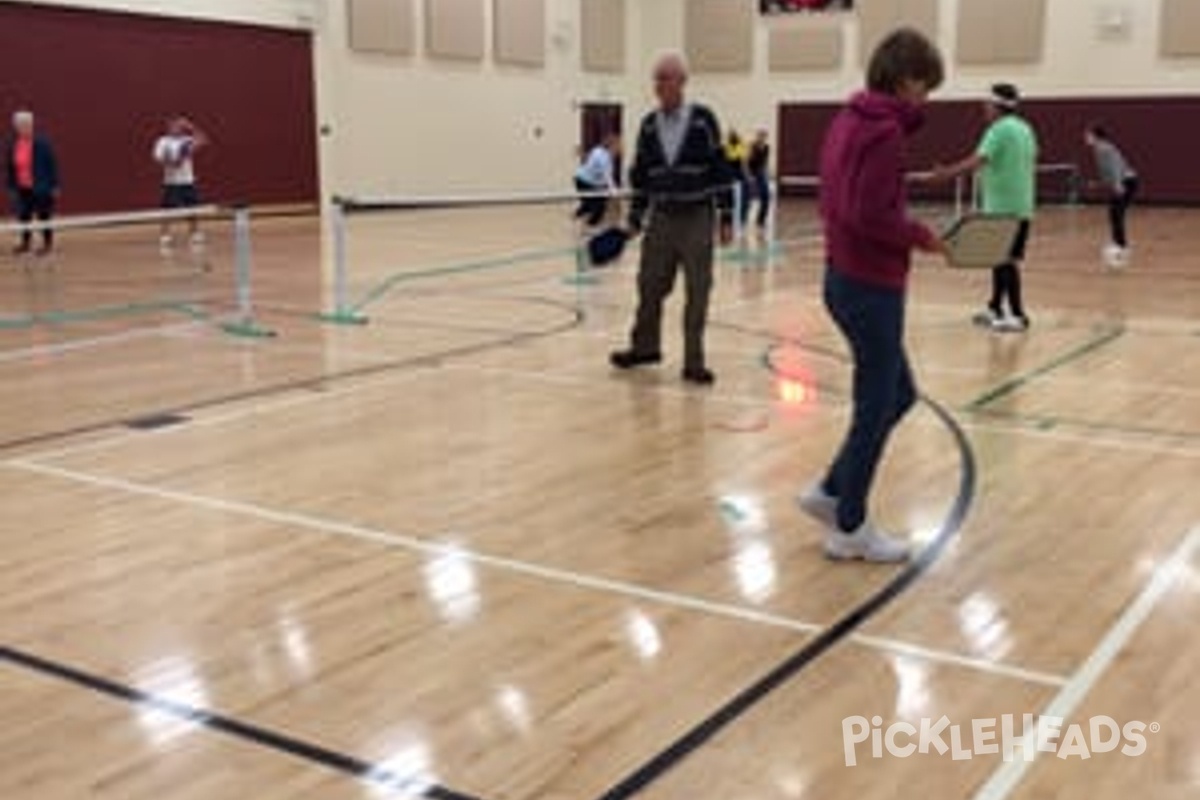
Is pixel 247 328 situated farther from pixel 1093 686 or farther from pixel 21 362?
pixel 1093 686

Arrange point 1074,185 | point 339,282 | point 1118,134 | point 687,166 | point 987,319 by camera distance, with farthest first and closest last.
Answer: point 1074,185 < point 1118,134 < point 339,282 < point 987,319 < point 687,166

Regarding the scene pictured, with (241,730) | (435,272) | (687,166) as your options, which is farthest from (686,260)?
(435,272)

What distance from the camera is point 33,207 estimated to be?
1695 cm

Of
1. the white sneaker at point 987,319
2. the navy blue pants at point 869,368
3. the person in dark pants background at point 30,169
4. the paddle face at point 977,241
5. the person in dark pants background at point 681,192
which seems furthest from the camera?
the person in dark pants background at point 30,169

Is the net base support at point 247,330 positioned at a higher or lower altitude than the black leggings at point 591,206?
lower

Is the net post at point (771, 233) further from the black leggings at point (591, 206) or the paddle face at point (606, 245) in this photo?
the paddle face at point (606, 245)

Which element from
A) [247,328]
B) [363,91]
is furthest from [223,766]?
[363,91]

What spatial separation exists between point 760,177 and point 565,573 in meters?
16.5

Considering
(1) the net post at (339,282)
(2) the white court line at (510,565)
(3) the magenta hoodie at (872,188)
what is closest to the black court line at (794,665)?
(2) the white court line at (510,565)

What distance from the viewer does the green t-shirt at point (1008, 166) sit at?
9.51 m

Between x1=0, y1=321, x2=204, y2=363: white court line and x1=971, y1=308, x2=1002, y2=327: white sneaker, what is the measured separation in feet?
19.5

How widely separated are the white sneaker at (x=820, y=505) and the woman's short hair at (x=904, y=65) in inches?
54.9

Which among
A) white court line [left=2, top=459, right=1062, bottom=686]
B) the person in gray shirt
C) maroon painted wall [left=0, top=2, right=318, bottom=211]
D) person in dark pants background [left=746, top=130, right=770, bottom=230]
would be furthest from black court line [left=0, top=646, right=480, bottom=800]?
maroon painted wall [left=0, top=2, right=318, bottom=211]

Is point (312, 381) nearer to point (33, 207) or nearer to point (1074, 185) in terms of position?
point (33, 207)
